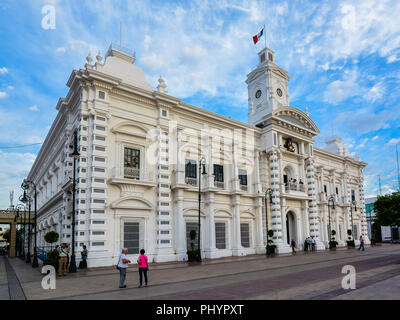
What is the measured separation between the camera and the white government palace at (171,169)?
21266 millimetres

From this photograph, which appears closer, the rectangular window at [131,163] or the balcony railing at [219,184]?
the rectangular window at [131,163]

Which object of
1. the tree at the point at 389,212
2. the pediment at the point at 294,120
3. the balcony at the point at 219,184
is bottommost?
A: the tree at the point at 389,212

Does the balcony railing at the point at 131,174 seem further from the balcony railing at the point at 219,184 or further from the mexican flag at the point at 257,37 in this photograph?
the mexican flag at the point at 257,37

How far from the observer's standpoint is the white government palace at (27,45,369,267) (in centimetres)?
2127

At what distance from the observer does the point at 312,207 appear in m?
35.7

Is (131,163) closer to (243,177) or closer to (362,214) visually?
(243,177)

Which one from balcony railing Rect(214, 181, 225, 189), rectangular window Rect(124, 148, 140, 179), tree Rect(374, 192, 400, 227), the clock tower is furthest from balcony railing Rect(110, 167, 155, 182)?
tree Rect(374, 192, 400, 227)

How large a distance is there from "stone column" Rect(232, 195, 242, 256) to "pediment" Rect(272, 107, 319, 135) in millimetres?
9944

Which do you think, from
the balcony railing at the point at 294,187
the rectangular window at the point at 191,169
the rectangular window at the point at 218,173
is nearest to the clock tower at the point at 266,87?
the balcony railing at the point at 294,187

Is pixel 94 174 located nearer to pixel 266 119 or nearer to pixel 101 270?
pixel 101 270

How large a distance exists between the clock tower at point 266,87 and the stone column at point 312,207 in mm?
7828

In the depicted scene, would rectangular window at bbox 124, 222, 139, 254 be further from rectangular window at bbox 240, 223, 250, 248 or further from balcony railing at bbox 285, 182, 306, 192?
balcony railing at bbox 285, 182, 306, 192

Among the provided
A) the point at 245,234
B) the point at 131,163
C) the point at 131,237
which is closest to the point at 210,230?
the point at 245,234

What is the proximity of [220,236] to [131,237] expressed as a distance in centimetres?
877
